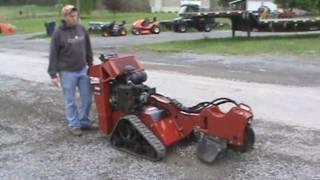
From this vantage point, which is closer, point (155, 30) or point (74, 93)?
point (74, 93)

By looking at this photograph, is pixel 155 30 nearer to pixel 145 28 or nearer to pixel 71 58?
pixel 145 28

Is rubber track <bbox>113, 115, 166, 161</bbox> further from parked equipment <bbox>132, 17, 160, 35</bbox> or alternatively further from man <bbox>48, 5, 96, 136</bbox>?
parked equipment <bbox>132, 17, 160, 35</bbox>

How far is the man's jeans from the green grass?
489 inches

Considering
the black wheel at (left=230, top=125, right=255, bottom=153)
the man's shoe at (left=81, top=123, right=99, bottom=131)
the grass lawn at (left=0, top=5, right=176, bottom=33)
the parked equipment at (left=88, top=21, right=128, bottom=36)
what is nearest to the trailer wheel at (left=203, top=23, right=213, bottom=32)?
the parked equipment at (left=88, top=21, right=128, bottom=36)

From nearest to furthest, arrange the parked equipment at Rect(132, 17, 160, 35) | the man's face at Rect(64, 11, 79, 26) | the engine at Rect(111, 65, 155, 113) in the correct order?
the engine at Rect(111, 65, 155, 113) < the man's face at Rect(64, 11, 79, 26) < the parked equipment at Rect(132, 17, 160, 35)

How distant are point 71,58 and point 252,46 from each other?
15104 millimetres

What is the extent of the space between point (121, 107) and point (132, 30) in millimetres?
30765

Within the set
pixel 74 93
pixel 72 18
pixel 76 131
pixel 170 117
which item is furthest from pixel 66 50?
pixel 170 117

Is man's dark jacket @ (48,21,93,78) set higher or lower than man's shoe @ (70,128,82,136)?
higher

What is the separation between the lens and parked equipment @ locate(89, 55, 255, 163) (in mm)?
6172

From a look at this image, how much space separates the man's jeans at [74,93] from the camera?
7590mm

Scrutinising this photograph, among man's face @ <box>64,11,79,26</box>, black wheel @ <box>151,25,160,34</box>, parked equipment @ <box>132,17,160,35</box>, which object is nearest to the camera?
man's face @ <box>64,11,79,26</box>

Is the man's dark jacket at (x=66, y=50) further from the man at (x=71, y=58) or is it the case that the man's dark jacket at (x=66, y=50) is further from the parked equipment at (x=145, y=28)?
the parked equipment at (x=145, y=28)

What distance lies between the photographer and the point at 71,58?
750cm
